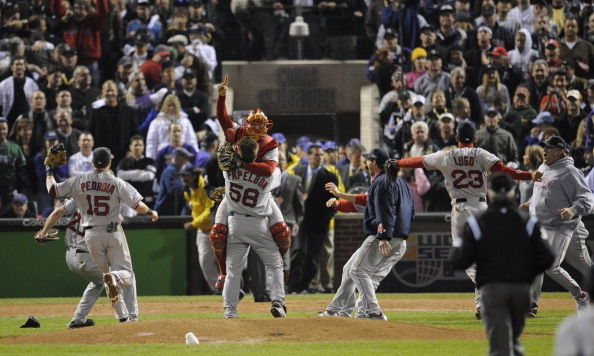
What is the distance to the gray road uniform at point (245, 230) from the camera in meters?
11.5

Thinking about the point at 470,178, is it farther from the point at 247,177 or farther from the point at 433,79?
the point at 433,79

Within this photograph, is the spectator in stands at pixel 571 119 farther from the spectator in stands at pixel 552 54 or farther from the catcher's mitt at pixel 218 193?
the catcher's mitt at pixel 218 193

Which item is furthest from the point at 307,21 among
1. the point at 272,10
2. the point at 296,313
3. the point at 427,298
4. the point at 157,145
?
the point at 296,313

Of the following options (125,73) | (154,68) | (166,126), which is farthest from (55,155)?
(125,73)

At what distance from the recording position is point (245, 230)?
11484 mm

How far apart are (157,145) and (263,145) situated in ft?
25.4

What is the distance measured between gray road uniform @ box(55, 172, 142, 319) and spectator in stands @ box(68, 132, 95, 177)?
5.97 meters

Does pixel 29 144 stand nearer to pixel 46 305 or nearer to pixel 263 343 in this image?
pixel 46 305

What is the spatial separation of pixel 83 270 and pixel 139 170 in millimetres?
5616

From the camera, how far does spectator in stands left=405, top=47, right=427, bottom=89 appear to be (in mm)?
20234

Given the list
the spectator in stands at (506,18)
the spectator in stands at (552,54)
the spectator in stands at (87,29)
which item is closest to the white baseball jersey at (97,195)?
the spectator in stands at (87,29)

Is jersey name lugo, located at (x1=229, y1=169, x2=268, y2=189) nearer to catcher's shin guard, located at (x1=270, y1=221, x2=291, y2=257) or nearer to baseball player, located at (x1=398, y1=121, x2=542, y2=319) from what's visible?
catcher's shin guard, located at (x1=270, y1=221, x2=291, y2=257)

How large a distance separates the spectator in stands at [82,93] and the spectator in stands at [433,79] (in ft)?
19.7

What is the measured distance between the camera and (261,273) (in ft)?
52.7
